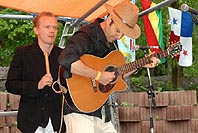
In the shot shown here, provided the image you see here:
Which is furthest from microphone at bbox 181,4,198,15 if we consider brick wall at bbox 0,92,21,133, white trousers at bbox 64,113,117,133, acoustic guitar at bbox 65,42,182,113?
brick wall at bbox 0,92,21,133

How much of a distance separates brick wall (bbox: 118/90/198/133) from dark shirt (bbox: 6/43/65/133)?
147 inches

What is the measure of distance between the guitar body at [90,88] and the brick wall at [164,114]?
3647 millimetres

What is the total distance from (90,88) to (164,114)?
13.1ft

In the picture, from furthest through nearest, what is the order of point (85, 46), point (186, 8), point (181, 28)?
1. point (181, 28)
2. point (85, 46)
3. point (186, 8)

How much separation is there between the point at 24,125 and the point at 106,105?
0.56 meters

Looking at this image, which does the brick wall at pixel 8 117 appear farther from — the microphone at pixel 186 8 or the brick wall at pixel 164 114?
the microphone at pixel 186 8

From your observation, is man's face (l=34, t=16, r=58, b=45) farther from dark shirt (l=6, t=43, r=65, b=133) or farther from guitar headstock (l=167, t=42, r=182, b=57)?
guitar headstock (l=167, t=42, r=182, b=57)

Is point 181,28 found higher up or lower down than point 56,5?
lower down

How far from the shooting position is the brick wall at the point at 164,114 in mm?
6859

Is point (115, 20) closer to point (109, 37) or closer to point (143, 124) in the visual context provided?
point (109, 37)

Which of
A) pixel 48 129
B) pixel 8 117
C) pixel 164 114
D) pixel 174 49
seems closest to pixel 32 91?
pixel 48 129

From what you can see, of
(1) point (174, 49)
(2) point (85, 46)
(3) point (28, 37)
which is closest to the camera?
(2) point (85, 46)

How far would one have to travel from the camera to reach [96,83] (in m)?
3.16

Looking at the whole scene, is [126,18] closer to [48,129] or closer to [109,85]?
[109,85]
